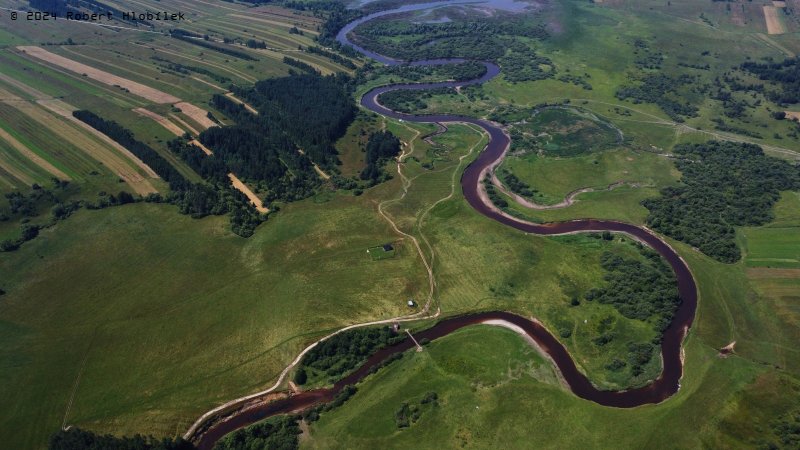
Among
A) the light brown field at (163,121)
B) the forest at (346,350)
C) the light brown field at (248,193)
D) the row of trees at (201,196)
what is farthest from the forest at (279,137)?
the forest at (346,350)

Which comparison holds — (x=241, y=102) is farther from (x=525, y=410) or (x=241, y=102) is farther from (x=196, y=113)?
(x=525, y=410)

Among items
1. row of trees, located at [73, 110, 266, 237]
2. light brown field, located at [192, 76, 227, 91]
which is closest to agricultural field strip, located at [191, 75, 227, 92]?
light brown field, located at [192, 76, 227, 91]

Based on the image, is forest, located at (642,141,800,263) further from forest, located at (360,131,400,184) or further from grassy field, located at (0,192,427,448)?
forest, located at (360,131,400,184)

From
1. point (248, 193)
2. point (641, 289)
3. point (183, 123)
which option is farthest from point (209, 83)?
point (641, 289)

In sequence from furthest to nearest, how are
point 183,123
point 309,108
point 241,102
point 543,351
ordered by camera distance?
→ point 241,102, point 309,108, point 183,123, point 543,351

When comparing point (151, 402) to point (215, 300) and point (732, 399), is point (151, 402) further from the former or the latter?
point (732, 399)

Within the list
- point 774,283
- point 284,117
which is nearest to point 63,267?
point 284,117
